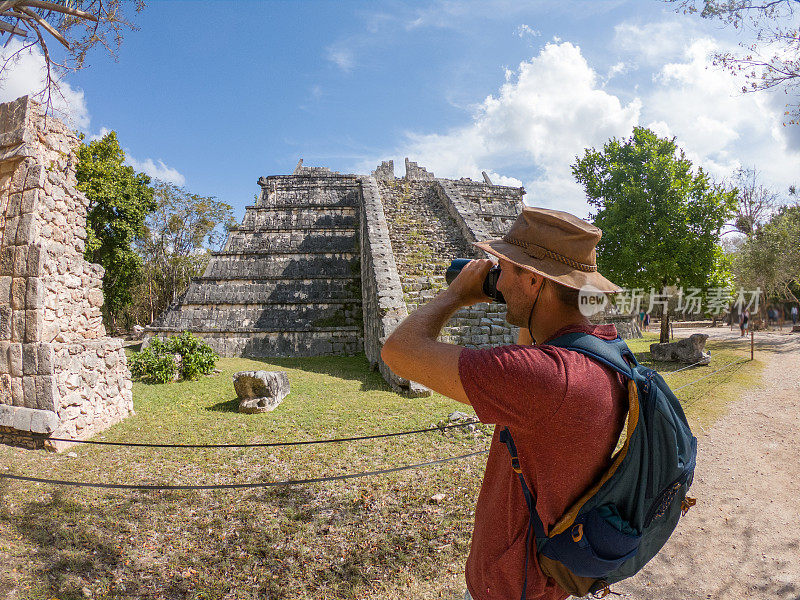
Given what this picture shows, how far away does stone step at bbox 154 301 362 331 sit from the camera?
44.9 feet

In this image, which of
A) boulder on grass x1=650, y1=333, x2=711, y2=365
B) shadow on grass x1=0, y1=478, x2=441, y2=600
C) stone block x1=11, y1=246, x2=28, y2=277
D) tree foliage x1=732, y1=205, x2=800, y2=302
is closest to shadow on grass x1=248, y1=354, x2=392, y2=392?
shadow on grass x1=0, y1=478, x2=441, y2=600

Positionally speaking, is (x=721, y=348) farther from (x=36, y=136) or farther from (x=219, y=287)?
(x=36, y=136)

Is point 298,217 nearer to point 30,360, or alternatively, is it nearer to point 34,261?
point 34,261

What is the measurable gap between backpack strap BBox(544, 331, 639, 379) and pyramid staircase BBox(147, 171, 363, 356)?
39.7 feet

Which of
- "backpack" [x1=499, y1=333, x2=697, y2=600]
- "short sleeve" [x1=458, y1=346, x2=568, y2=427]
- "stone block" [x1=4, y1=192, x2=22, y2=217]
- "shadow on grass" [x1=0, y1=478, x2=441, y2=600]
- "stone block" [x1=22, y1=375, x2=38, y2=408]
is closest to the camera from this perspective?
"short sleeve" [x1=458, y1=346, x2=568, y2=427]

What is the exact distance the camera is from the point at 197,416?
689 cm

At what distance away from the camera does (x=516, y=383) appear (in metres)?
1.16

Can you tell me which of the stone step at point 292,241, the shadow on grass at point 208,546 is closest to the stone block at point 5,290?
the shadow on grass at point 208,546

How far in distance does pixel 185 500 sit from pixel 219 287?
37.1ft

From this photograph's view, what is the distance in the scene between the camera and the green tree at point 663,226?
43.2 feet

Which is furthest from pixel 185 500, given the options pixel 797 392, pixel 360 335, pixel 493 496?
pixel 797 392

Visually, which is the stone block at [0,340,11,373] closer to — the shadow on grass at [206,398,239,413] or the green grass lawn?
the green grass lawn

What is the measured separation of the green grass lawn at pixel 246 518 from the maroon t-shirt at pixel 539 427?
2093mm

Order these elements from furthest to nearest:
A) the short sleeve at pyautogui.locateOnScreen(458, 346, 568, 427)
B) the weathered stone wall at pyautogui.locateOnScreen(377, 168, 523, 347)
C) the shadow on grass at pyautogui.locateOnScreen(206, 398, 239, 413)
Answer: the weathered stone wall at pyautogui.locateOnScreen(377, 168, 523, 347) < the shadow on grass at pyautogui.locateOnScreen(206, 398, 239, 413) < the short sleeve at pyautogui.locateOnScreen(458, 346, 568, 427)
